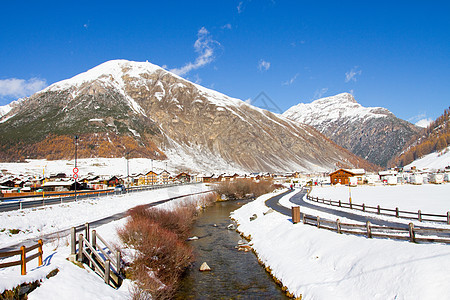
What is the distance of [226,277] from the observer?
19.3m

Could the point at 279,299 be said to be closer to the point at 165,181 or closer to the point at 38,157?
the point at 165,181

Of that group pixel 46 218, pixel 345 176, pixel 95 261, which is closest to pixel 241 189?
pixel 345 176

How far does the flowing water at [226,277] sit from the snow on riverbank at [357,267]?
956 millimetres

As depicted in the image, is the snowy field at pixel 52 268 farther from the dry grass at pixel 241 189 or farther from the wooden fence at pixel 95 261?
the dry grass at pixel 241 189

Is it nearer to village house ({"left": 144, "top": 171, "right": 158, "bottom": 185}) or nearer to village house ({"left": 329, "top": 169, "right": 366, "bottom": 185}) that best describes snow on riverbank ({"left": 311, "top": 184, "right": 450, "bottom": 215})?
village house ({"left": 329, "top": 169, "right": 366, "bottom": 185})

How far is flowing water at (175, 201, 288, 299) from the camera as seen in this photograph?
54.5 ft

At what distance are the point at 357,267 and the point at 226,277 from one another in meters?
8.08

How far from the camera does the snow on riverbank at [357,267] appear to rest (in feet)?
36.6

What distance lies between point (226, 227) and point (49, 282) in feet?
91.3

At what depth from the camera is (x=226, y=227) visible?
124 feet

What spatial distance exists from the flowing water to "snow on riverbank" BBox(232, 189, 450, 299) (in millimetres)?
956

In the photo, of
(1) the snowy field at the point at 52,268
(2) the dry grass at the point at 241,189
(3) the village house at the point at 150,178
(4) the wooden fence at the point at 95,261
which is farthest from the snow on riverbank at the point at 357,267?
(3) the village house at the point at 150,178

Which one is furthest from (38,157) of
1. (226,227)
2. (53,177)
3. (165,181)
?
(226,227)

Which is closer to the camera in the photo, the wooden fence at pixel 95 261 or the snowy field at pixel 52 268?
the snowy field at pixel 52 268
